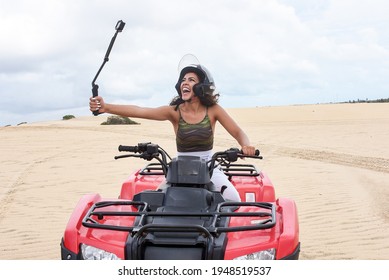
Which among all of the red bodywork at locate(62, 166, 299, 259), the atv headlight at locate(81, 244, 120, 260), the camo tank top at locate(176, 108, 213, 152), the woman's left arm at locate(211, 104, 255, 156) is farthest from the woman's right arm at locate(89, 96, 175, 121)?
→ the atv headlight at locate(81, 244, 120, 260)

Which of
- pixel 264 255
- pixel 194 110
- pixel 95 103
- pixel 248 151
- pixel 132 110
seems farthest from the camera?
pixel 132 110

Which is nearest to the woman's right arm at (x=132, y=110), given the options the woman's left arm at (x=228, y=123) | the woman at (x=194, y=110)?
the woman at (x=194, y=110)

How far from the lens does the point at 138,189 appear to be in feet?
19.2

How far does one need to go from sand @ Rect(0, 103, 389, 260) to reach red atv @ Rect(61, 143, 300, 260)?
2661 millimetres

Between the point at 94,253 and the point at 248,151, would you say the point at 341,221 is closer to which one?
the point at 248,151

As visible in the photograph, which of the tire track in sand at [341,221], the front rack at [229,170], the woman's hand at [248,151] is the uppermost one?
the woman's hand at [248,151]

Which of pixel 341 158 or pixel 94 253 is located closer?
pixel 94 253

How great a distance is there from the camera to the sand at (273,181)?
7.38 meters

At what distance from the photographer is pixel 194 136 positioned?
5.34 meters

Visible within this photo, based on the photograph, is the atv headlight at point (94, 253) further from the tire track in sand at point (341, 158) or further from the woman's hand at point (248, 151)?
the tire track in sand at point (341, 158)

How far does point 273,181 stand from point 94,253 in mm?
9028

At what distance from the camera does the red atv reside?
3.64 meters

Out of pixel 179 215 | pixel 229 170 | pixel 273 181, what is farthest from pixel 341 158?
pixel 179 215

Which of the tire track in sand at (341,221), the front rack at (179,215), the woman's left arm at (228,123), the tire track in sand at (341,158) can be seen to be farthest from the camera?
the tire track in sand at (341,158)
